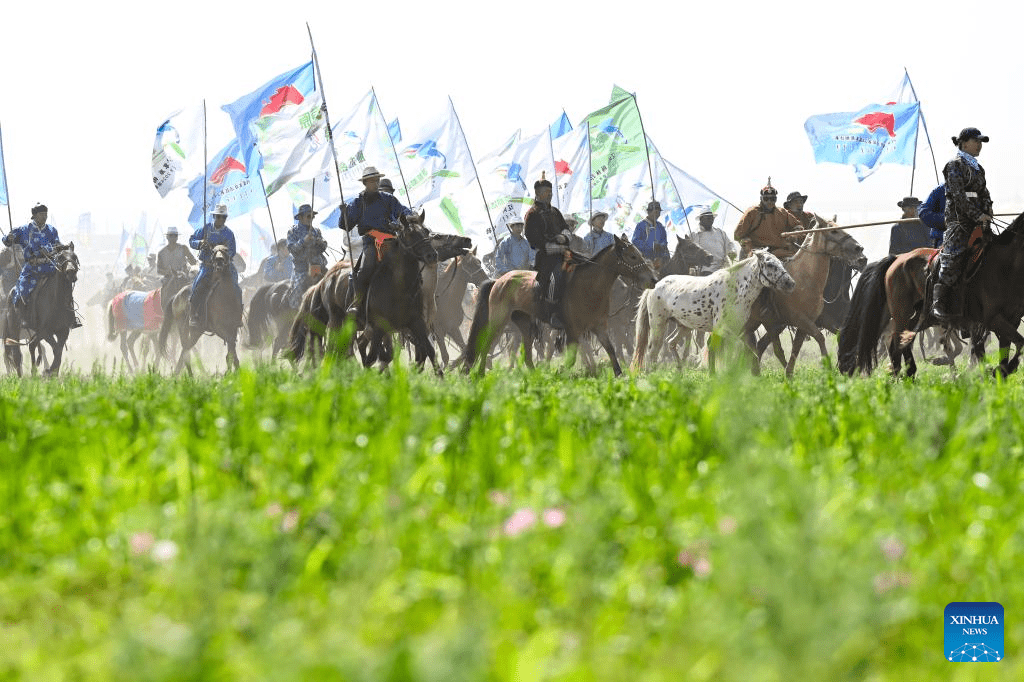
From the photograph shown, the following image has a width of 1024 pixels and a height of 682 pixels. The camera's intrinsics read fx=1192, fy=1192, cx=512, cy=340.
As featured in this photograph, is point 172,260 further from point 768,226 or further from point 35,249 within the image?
point 768,226

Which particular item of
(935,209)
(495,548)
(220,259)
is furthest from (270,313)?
(495,548)

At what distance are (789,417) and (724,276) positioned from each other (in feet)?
30.0

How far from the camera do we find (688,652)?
258cm

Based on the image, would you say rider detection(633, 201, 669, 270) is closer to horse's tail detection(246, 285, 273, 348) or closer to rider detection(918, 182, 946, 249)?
horse's tail detection(246, 285, 273, 348)

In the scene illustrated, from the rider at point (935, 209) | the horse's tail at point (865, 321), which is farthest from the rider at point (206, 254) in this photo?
the rider at point (935, 209)

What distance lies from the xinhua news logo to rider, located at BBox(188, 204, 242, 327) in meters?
17.2

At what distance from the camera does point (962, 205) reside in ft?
35.2

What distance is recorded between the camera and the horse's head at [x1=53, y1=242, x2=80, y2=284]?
17.6 meters

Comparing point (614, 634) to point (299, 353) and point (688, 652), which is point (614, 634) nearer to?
point (688, 652)

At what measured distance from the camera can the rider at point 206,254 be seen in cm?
1951

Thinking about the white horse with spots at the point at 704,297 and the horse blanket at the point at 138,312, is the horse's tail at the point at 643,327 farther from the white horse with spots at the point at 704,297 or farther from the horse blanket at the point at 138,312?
the horse blanket at the point at 138,312

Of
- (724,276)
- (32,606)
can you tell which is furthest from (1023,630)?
(724,276)

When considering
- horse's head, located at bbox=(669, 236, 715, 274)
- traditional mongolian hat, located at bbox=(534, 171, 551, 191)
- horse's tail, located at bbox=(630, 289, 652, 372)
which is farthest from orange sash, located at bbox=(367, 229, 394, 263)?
horse's head, located at bbox=(669, 236, 715, 274)

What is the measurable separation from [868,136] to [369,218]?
1139 cm
